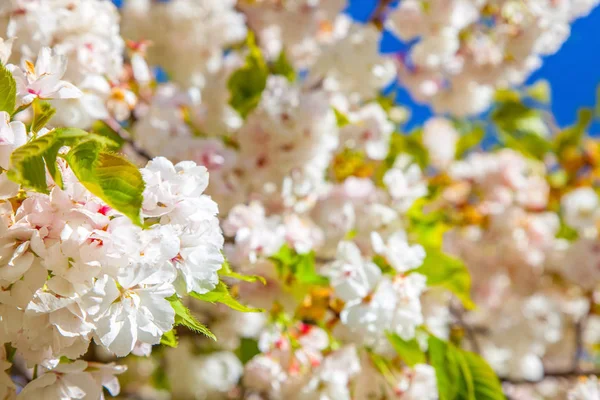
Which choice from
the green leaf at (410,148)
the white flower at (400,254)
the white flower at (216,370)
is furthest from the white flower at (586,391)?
the white flower at (216,370)

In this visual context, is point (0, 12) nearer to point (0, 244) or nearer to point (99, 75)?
point (99, 75)

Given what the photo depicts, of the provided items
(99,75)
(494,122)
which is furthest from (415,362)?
(494,122)

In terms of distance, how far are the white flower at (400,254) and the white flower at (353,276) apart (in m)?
0.03

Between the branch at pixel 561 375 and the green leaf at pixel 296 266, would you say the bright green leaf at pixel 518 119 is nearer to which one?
the branch at pixel 561 375

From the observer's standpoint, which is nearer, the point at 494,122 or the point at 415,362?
the point at 415,362

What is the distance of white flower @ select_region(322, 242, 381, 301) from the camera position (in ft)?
2.92

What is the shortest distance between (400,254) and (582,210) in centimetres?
136

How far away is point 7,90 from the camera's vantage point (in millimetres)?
534

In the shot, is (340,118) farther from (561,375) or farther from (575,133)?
(575,133)

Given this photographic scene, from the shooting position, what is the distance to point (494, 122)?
209 centimetres

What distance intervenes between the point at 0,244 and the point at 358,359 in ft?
2.38

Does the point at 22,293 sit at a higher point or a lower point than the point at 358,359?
higher

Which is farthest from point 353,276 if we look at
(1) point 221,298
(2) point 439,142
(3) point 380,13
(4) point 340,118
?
(2) point 439,142

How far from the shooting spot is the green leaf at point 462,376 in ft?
3.04
